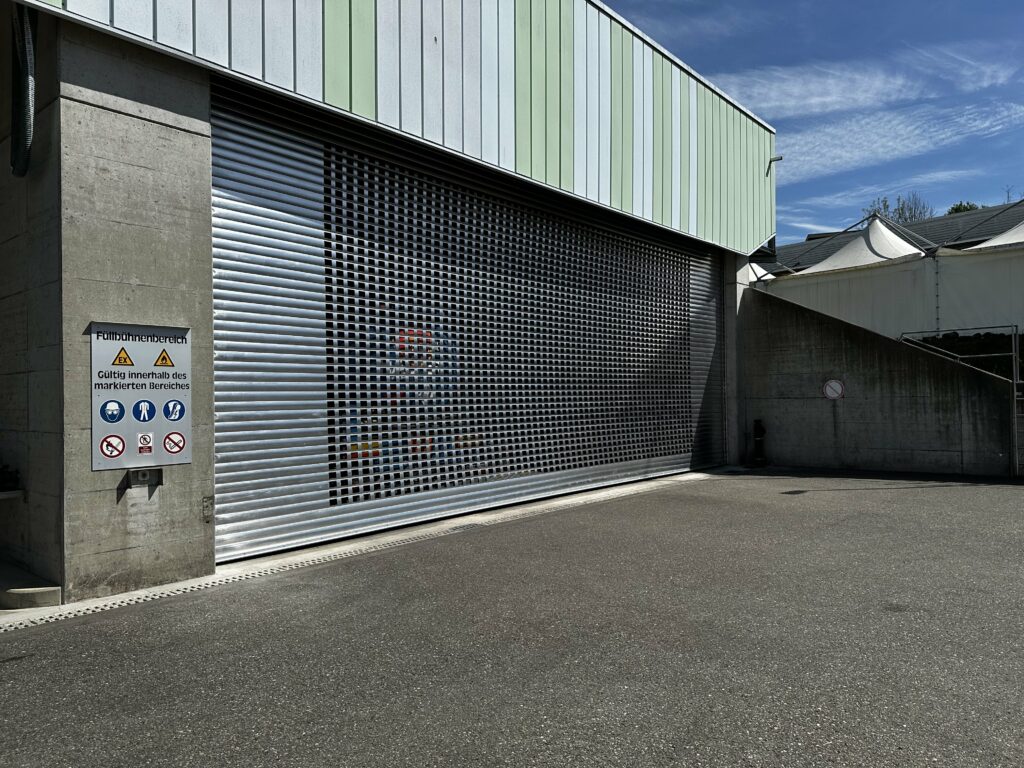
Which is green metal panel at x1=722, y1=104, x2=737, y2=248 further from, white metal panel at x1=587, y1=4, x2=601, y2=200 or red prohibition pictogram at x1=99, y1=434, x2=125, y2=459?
red prohibition pictogram at x1=99, y1=434, x2=125, y2=459

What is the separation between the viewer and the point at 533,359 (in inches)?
395

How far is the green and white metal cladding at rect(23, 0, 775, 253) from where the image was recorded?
20.7 feet

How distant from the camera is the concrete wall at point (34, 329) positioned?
5.23m

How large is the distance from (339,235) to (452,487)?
3.42m

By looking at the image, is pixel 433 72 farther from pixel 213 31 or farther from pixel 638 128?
pixel 638 128

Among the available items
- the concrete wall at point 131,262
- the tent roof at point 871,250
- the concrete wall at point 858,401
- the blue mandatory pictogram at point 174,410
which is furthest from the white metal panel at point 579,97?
the tent roof at point 871,250

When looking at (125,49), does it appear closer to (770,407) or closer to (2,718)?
(2,718)

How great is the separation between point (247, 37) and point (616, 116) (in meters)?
6.51

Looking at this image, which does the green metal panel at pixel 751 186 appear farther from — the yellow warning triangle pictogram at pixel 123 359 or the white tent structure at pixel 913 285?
the yellow warning triangle pictogram at pixel 123 359

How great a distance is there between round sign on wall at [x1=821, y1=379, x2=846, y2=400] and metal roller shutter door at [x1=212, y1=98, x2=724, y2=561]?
415 cm

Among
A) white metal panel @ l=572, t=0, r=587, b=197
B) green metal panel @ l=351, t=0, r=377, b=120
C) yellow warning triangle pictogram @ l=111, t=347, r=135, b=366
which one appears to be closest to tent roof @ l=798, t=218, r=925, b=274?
white metal panel @ l=572, t=0, r=587, b=197

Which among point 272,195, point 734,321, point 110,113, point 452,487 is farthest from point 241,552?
point 734,321

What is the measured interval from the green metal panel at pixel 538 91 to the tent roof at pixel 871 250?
412 inches

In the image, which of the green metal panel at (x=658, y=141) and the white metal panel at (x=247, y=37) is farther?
the green metal panel at (x=658, y=141)
